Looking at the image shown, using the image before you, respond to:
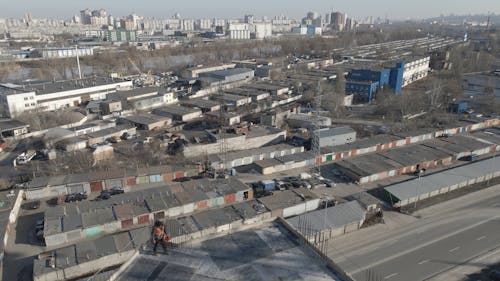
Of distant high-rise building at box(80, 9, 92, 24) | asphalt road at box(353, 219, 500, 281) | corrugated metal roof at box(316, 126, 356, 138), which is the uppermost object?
distant high-rise building at box(80, 9, 92, 24)

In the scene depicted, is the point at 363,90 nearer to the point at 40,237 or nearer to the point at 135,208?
the point at 135,208

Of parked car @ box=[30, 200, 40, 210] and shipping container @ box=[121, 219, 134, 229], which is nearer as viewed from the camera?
shipping container @ box=[121, 219, 134, 229]

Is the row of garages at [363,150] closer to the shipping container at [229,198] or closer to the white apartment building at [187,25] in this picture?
the shipping container at [229,198]

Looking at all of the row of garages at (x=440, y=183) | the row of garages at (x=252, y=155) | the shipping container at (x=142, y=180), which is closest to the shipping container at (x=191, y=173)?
the row of garages at (x=252, y=155)

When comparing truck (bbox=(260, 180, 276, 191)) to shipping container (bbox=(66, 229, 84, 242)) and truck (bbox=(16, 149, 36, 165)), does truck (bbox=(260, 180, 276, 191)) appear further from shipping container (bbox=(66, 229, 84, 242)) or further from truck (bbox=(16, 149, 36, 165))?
truck (bbox=(16, 149, 36, 165))

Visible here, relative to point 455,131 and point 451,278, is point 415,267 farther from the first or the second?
point 455,131

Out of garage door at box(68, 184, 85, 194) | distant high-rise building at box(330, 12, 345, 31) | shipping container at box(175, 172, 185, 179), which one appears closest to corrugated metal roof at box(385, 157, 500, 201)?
shipping container at box(175, 172, 185, 179)

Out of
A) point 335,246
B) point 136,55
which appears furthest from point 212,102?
point 136,55
